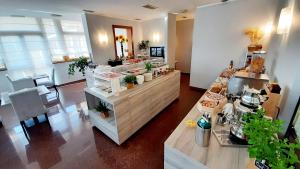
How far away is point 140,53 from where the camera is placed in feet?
21.0

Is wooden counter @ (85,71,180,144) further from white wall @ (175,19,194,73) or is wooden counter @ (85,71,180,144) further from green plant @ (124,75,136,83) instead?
white wall @ (175,19,194,73)

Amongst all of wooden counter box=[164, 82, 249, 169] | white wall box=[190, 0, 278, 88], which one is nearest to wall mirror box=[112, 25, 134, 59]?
white wall box=[190, 0, 278, 88]

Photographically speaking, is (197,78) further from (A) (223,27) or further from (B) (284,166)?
(B) (284,166)

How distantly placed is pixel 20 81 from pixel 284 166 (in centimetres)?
485

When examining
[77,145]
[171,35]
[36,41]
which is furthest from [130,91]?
[36,41]

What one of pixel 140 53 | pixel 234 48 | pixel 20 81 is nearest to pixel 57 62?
pixel 20 81

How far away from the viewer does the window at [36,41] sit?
420 cm

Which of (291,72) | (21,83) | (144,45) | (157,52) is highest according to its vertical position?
(144,45)

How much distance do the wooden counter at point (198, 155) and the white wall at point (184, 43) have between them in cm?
545

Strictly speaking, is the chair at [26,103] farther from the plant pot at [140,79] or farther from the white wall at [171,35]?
the white wall at [171,35]

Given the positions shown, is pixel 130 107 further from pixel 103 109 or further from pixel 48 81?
pixel 48 81

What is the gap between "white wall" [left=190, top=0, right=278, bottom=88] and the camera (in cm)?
288

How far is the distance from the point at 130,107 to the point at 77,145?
43.9 inches

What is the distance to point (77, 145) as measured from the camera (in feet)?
6.97
